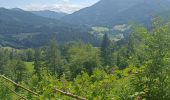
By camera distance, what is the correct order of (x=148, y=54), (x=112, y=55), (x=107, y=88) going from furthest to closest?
(x=112, y=55)
(x=148, y=54)
(x=107, y=88)

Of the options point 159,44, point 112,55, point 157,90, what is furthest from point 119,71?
point 112,55

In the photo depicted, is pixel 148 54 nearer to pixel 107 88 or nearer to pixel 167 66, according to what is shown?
pixel 167 66

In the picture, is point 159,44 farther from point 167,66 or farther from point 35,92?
point 35,92

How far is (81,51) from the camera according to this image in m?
118

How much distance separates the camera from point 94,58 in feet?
339

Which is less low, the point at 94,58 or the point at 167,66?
the point at 167,66

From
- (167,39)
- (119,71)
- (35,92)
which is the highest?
(167,39)

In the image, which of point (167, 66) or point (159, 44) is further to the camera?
point (159, 44)

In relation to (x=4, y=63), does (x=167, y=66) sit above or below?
above

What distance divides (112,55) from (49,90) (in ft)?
376

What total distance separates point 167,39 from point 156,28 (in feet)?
0.79

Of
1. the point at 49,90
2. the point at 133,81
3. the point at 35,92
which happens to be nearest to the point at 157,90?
the point at 133,81

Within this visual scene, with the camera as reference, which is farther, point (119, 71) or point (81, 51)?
point (81, 51)

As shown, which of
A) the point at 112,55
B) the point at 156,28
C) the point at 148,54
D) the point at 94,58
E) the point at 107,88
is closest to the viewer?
the point at 107,88
